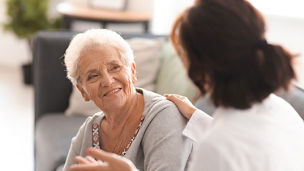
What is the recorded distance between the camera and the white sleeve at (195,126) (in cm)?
141

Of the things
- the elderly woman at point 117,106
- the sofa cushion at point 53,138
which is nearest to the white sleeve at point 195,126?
the elderly woman at point 117,106

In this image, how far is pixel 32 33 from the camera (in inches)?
184

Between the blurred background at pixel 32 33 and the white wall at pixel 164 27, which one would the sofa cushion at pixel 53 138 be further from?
the white wall at pixel 164 27

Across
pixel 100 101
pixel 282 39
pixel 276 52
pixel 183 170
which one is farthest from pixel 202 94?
pixel 282 39

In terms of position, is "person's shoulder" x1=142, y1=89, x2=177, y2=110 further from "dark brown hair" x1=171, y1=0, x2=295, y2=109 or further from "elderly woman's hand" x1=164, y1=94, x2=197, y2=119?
"dark brown hair" x1=171, y1=0, x2=295, y2=109

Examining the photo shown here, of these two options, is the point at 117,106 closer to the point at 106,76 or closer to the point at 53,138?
the point at 106,76

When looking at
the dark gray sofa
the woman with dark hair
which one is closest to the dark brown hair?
the woman with dark hair

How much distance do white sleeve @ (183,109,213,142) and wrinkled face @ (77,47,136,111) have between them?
27 centimetres

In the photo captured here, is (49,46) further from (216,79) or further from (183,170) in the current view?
(216,79)

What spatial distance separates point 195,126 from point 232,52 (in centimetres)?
49

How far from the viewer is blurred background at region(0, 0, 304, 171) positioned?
7.84 ft

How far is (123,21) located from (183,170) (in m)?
2.50

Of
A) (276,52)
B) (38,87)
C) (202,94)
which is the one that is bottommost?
(38,87)

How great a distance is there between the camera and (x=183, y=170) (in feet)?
4.65
